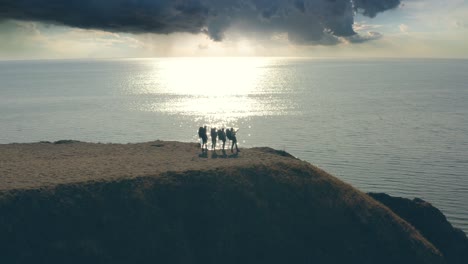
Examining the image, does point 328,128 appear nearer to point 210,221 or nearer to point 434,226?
point 434,226

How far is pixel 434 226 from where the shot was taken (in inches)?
1881

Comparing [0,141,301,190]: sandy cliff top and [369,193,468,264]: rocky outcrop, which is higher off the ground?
[0,141,301,190]: sandy cliff top

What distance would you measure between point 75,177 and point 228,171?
1347cm

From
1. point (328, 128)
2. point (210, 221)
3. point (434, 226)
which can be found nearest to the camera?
point (210, 221)

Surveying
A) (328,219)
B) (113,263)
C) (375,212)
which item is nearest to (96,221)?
(113,263)

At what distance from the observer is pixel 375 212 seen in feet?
145

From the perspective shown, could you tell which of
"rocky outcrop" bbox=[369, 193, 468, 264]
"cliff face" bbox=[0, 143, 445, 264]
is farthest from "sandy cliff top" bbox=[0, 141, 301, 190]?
"rocky outcrop" bbox=[369, 193, 468, 264]

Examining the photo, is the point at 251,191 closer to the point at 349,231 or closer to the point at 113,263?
the point at 349,231

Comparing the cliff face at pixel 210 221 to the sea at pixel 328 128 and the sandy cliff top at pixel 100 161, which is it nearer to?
the sandy cliff top at pixel 100 161

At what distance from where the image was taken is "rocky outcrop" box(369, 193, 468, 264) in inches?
1800

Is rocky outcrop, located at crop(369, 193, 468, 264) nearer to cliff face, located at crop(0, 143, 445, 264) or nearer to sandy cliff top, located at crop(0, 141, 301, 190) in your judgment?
cliff face, located at crop(0, 143, 445, 264)

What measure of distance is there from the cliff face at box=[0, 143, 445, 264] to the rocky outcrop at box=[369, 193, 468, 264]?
2.72 meters

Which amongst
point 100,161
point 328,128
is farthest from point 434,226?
point 328,128

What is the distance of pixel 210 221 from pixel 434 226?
2403 centimetres
